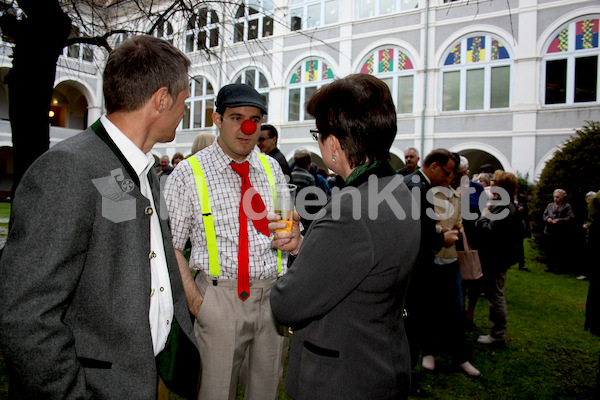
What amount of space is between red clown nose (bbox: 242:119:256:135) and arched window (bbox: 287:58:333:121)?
15811mm

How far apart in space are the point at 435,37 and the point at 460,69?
170cm

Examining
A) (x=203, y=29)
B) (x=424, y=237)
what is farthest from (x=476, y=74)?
(x=424, y=237)

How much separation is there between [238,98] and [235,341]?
1.45m

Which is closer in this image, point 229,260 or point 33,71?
point 229,260

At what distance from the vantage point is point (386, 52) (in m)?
16.8

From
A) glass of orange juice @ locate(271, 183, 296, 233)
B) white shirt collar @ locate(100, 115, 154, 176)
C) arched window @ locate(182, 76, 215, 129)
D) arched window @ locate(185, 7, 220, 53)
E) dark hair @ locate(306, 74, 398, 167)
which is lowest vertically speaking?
glass of orange juice @ locate(271, 183, 296, 233)

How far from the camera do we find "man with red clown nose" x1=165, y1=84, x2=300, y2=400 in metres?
2.13

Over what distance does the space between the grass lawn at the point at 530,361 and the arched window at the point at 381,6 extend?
1375cm

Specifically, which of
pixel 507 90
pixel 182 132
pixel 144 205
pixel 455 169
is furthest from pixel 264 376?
pixel 182 132

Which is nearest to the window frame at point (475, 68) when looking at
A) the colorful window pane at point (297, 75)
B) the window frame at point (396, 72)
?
the window frame at point (396, 72)

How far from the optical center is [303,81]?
18547 mm

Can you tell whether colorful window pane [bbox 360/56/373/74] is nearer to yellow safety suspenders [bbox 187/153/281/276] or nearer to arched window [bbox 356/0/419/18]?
arched window [bbox 356/0/419/18]

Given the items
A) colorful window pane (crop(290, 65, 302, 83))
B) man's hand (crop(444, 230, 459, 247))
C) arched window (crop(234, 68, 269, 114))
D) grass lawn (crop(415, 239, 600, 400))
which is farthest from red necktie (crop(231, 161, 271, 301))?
arched window (crop(234, 68, 269, 114))

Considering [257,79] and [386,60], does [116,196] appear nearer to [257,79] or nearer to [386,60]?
[386,60]
